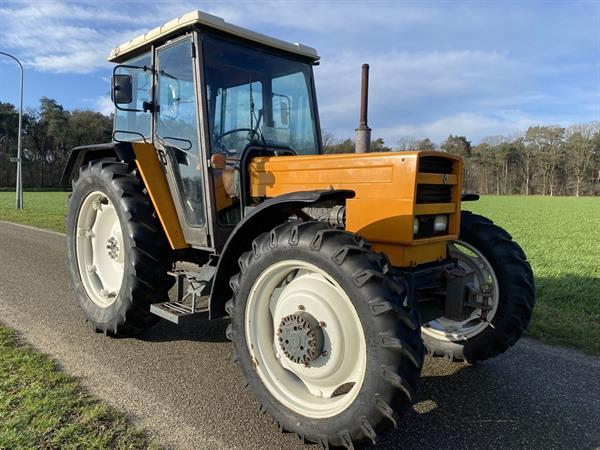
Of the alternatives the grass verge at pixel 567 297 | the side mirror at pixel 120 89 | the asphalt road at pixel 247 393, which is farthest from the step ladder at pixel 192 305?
the grass verge at pixel 567 297

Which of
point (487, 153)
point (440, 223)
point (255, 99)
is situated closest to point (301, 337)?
point (440, 223)

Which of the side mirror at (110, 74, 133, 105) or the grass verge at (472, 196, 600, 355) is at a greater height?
the side mirror at (110, 74, 133, 105)

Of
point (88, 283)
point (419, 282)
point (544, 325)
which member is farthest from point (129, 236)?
point (544, 325)

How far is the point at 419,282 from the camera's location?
115 inches

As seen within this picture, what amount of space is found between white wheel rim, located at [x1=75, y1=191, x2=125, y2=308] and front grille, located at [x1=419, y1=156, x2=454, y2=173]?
2.86 m

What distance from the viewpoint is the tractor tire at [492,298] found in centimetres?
338

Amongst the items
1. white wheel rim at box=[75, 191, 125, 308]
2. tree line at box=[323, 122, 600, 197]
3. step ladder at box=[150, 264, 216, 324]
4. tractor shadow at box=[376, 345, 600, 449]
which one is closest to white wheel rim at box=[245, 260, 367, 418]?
tractor shadow at box=[376, 345, 600, 449]

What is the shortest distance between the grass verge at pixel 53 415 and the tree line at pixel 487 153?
5272 centimetres

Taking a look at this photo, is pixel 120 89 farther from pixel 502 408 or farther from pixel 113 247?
pixel 502 408

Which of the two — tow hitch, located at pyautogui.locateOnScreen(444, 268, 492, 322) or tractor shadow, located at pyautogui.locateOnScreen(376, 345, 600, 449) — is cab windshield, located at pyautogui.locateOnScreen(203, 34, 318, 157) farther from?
tractor shadow, located at pyautogui.locateOnScreen(376, 345, 600, 449)

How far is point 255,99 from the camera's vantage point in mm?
3768

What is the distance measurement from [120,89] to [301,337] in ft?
7.94

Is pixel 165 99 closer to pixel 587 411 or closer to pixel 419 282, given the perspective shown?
pixel 419 282

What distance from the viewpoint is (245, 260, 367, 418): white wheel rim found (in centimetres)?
245
